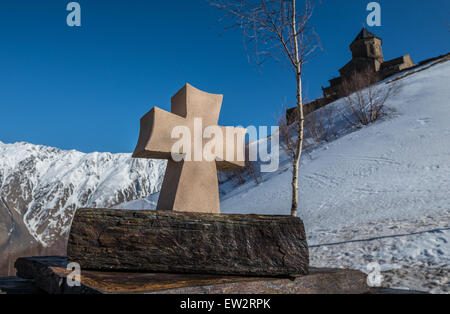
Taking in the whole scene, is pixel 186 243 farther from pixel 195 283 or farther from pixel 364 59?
pixel 364 59

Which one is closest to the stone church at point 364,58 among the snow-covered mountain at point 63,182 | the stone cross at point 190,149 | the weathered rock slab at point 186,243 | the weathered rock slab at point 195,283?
the stone cross at point 190,149

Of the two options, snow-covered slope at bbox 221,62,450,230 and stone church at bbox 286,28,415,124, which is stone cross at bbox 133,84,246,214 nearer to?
snow-covered slope at bbox 221,62,450,230

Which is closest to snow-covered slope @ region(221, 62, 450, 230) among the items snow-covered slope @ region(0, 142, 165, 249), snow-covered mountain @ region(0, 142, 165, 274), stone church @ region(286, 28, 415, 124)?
stone church @ region(286, 28, 415, 124)

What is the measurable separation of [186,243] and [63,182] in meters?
173

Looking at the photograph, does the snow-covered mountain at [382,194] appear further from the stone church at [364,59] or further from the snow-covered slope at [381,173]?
the stone church at [364,59]

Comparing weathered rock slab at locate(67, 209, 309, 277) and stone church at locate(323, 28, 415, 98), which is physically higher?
stone church at locate(323, 28, 415, 98)

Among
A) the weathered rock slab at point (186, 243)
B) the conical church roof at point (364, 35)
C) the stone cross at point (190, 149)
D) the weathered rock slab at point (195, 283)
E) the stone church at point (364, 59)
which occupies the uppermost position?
the conical church roof at point (364, 35)

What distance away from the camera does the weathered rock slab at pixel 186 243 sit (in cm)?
172

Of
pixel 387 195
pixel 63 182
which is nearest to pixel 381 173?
pixel 387 195

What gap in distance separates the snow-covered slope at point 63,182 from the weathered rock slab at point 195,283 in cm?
13823

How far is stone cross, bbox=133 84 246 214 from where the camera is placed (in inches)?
134

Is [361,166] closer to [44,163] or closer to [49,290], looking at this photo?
[49,290]

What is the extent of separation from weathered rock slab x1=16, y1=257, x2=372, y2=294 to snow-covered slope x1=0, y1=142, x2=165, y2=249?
454 feet
